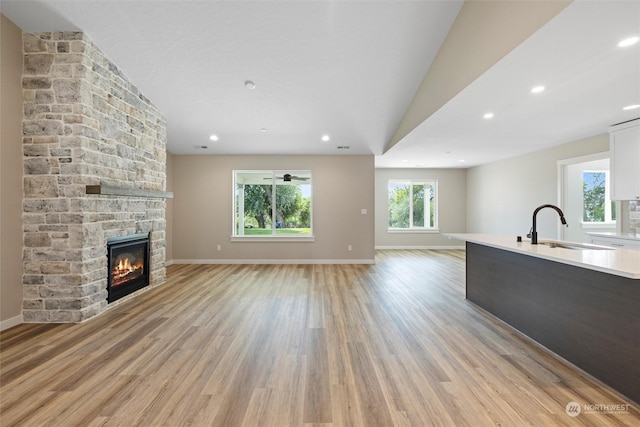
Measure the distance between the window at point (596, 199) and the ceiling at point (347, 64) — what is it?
200 centimetres

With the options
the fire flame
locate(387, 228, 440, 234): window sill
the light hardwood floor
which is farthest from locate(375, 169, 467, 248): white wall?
the fire flame

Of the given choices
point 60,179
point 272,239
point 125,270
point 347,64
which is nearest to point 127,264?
point 125,270

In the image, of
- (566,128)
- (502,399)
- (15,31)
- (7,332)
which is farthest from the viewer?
(566,128)

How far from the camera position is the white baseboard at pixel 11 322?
2.89 meters

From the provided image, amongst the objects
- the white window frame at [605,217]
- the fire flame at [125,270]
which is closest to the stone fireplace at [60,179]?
the fire flame at [125,270]

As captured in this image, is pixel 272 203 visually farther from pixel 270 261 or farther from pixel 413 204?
pixel 413 204

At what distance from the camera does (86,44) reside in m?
3.24

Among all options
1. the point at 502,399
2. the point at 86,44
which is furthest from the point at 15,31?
the point at 502,399

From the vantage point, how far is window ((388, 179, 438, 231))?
9.02m

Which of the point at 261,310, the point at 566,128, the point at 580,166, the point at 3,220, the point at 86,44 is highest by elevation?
the point at 86,44

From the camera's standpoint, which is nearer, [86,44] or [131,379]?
[131,379]

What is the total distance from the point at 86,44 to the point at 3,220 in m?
2.05

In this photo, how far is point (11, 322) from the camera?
2.98m

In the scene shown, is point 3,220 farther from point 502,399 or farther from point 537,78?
point 537,78
